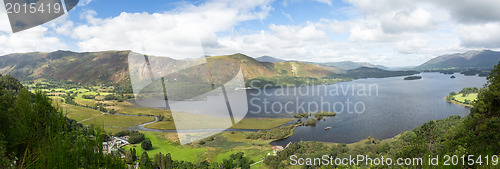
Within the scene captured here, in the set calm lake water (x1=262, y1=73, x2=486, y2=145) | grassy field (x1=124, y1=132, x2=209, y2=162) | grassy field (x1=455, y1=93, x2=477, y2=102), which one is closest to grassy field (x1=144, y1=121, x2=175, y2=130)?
grassy field (x1=124, y1=132, x2=209, y2=162)

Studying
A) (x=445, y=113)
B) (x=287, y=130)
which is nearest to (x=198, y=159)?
(x=287, y=130)

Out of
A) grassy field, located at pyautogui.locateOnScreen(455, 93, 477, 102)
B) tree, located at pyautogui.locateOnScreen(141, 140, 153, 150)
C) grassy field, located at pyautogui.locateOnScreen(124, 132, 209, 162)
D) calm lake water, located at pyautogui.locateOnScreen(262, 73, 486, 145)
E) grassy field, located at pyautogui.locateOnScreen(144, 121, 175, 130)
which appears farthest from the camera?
grassy field, located at pyautogui.locateOnScreen(455, 93, 477, 102)

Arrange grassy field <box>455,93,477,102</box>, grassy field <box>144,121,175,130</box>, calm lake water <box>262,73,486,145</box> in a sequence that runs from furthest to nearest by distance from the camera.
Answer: grassy field <box>455,93,477,102</box> < grassy field <box>144,121,175,130</box> < calm lake water <box>262,73,486,145</box>

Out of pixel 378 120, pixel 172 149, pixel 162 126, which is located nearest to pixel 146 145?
pixel 172 149

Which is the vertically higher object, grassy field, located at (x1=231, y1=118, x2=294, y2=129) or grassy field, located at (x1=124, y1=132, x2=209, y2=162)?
grassy field, located at (x1=231, y1=118, x2=294, y2=129)

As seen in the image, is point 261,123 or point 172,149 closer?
point 172,149

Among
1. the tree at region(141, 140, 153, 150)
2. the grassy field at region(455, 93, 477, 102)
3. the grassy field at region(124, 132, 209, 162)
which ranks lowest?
the grassy field at region(124, 132, 209, 162)

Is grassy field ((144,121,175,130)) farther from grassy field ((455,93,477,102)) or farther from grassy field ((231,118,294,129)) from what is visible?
grassy field ((455,93,477,102))

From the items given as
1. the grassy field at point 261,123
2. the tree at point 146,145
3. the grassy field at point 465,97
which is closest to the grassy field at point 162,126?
the tree at point 146,145

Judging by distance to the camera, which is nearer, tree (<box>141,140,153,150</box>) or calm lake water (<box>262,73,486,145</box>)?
tree (<box>141,140,153,150</box>)

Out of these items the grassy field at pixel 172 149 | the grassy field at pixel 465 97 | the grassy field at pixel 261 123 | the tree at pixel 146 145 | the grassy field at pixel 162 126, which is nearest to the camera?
the grassy field at pixel 172 149

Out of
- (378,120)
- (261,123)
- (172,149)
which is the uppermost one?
(378,120)

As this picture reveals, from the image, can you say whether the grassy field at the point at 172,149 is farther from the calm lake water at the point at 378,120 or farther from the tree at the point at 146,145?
the calm lake water at the point at 378,120

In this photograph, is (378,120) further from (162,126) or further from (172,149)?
(162,126)
